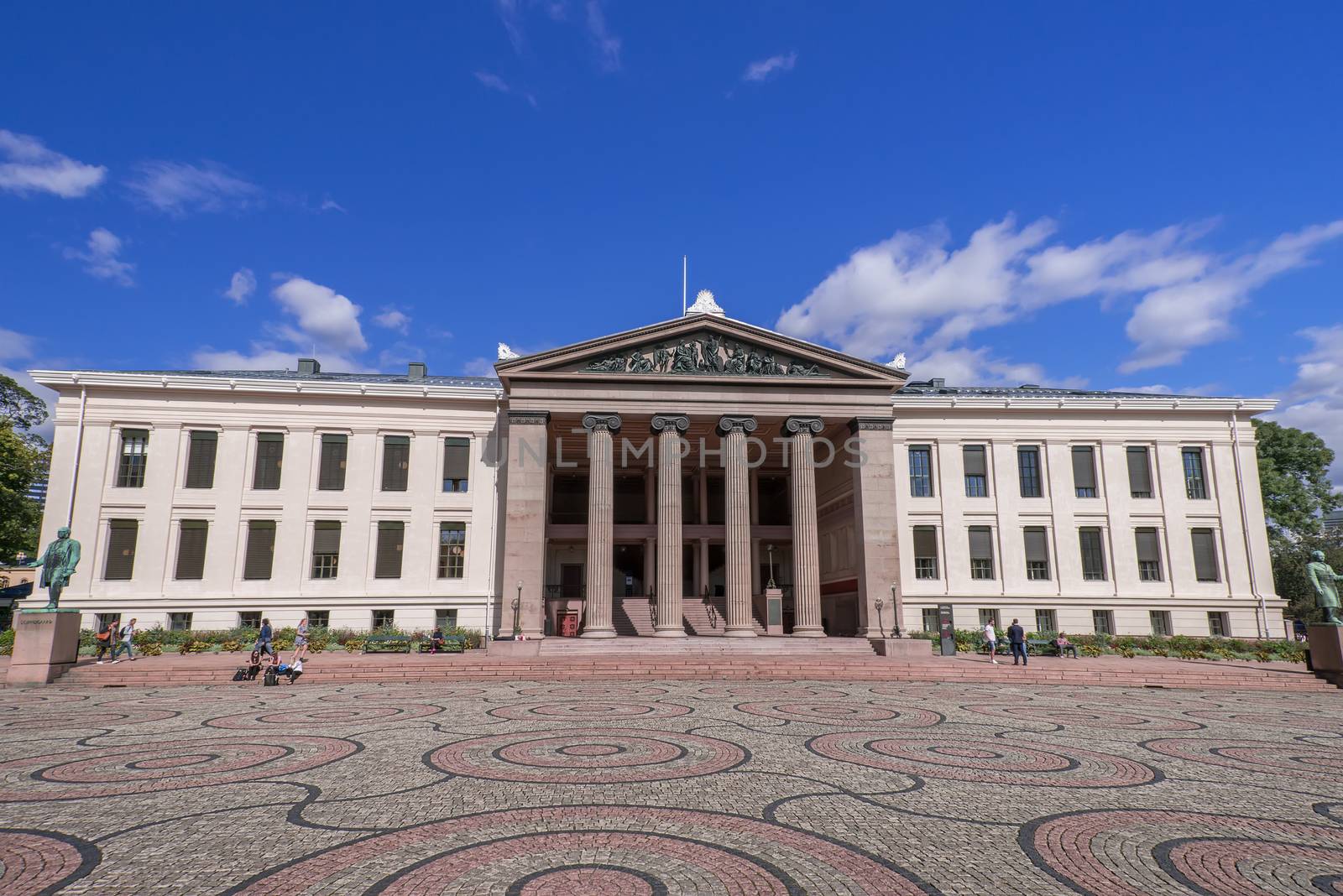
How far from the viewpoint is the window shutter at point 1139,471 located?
1726 inches

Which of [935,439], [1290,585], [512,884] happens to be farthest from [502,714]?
[1290,585]

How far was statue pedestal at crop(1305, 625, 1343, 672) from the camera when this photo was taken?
24.0 metres

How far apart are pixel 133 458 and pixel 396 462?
1298cm

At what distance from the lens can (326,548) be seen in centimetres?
3978

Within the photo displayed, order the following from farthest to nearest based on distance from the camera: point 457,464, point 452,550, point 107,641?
point 457,464 → point 452,550 → point 107,641

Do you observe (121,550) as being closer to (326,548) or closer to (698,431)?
(326,548)

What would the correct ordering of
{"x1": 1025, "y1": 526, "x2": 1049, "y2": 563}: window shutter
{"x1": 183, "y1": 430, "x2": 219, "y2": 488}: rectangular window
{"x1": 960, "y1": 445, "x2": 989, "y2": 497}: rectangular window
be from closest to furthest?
1. {"x1": 183, "y1": 430, "x2": 219, "y2": 488}: rectangular window
2. {"x1": 1025, "y1": 526, "x2": 1049, "y2": 563}: window shutter
3. {"x1": 960, "y1": 445, "x2": 989, "y2": 497}: rectangular window

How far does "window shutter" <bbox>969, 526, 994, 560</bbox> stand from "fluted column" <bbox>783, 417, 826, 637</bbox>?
12.6 meters

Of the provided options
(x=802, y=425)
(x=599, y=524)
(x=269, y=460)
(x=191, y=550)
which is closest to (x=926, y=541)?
(x=802, y=425)

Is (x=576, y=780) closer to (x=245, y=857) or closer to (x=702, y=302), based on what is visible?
(x=245, y=857)

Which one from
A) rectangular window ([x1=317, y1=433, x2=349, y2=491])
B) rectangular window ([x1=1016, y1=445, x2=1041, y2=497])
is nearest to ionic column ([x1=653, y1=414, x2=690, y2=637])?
rectangular window ([x1=317, y1=433, x2=349, y2=491])

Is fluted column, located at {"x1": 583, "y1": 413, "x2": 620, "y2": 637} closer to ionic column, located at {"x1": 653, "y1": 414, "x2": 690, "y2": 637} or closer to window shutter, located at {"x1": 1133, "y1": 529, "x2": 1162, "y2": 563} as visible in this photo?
ionic column, located at {"x1": 653, "y1": 414, "x2": 690, "y2": 637}

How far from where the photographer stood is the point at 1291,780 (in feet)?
31.7

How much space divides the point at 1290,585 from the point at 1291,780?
203 feet
